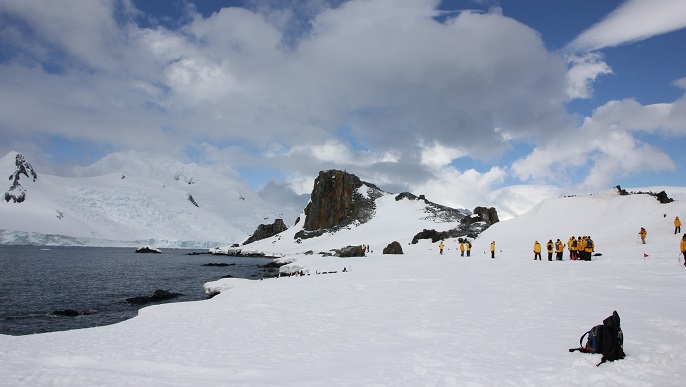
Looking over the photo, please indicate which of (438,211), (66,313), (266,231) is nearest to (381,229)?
(438,211)

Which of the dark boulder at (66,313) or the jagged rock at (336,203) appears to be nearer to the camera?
the dark boulder at (66,313)

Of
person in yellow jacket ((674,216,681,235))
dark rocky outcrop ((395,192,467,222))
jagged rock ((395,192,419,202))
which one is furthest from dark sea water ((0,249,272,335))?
jagged rock ((395,192,419,202))

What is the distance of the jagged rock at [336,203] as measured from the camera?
122 m

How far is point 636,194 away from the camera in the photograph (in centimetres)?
4791

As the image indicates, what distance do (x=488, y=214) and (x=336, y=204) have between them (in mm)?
55419

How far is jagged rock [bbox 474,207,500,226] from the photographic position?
76.1 meters

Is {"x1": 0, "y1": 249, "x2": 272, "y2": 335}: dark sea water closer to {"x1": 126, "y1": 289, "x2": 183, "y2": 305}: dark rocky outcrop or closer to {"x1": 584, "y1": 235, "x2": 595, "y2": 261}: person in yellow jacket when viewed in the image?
{"x1": 126, "y1": 289, "x2": 183, "y2": 305}: dark rocky outcrop

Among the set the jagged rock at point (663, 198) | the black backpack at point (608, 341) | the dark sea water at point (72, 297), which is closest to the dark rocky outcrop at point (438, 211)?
the jagged rock at point (663, 198)

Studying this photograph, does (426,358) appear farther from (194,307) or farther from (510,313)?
(194,307)

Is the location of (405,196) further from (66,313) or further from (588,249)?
(66,313)

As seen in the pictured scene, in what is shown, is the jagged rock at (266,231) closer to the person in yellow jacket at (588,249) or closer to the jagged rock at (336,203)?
the jagged rock at (336,203)

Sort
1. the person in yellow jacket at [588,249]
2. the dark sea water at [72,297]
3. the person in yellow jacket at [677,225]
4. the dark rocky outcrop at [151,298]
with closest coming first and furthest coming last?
the dark sea water at [72,297] → the person in yellow jacket at [588,249] → the dark rocky outcrop at [151,298] → the person in yellow jacket at [677,225]

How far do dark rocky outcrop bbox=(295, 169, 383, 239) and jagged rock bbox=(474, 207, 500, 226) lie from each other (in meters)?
44.0

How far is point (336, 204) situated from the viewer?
12406cm
